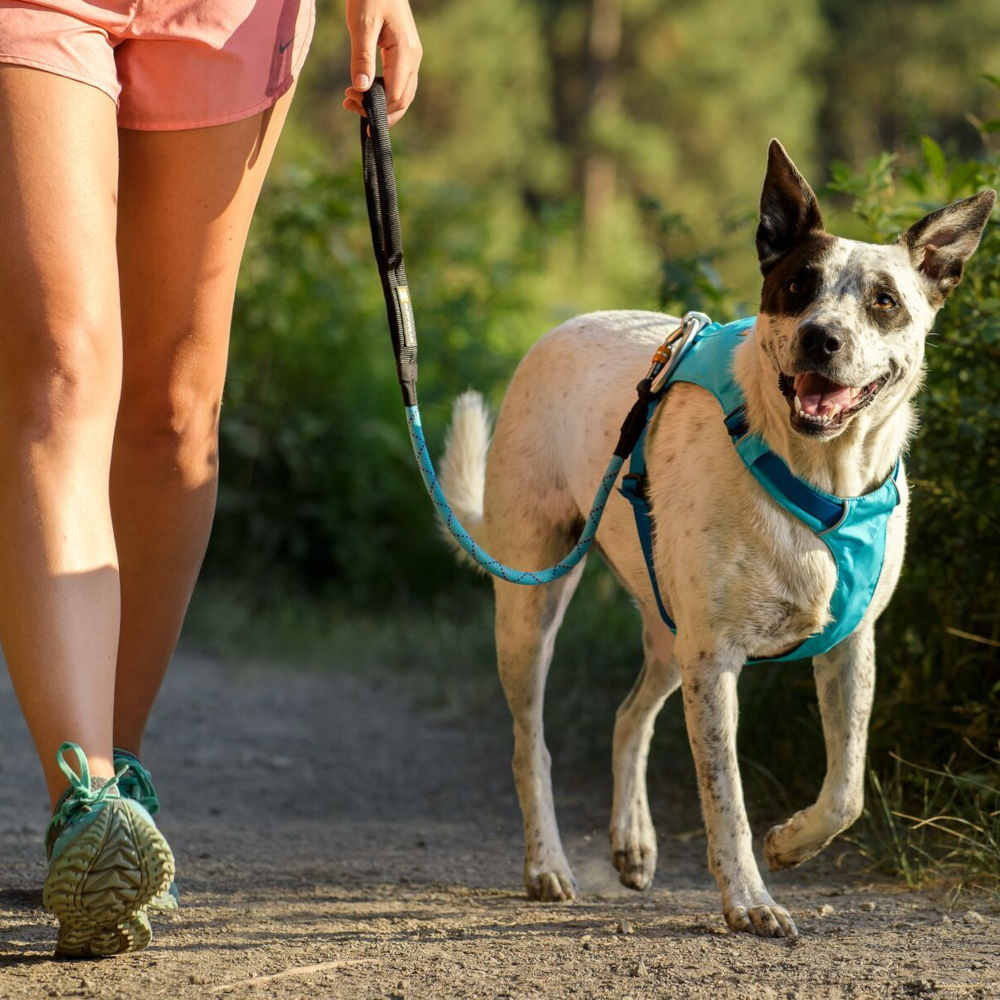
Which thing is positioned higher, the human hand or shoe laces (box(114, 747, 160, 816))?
the human hand

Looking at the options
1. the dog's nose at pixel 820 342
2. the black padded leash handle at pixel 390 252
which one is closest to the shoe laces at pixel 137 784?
the black padded leash handle at pixel 390 252

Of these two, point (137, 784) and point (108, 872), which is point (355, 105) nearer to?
point (137, 784)

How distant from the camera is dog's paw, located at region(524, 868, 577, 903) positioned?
3.40 meters

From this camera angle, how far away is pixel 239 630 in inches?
272

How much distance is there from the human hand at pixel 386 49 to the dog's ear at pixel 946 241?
1025 mm

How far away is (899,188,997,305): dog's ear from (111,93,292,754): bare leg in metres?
1.27

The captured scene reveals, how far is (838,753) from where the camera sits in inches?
120

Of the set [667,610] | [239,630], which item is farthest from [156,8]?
[239,630]

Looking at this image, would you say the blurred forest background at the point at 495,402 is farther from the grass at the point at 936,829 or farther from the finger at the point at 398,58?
the finger at the point at 398,58

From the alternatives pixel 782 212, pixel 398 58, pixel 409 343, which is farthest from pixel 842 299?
pixel 398 58

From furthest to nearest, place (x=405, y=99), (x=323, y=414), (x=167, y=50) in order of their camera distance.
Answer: (x=323, y=414) → (x=405, y=99) → (x=167, y=50)

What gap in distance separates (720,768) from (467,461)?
4.31ft

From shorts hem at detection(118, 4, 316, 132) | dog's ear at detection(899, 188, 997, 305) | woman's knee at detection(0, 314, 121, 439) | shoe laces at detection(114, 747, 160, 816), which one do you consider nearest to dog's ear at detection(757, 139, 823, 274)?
dog's ear at detection(899, 188, 997, 305)

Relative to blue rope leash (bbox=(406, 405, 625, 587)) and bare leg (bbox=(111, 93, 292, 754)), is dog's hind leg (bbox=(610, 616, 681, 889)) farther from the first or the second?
bare leg (bbox=(111, 93, 292, 754))
